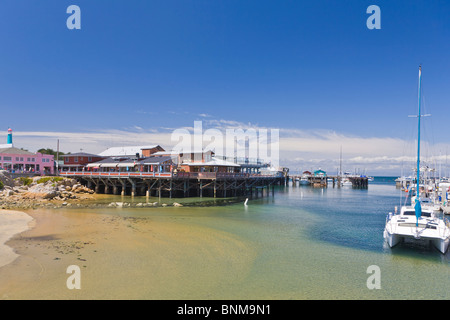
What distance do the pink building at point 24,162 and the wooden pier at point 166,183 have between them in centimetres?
1371

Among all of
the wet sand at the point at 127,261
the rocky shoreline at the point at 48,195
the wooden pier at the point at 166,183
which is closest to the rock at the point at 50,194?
the rocky shoreline at the point at 48,195

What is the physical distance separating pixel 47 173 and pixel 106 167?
17.2 m

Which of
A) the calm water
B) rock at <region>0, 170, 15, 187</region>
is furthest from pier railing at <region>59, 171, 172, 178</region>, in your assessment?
the calm water

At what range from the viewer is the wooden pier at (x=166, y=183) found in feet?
164

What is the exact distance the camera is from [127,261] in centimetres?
1638

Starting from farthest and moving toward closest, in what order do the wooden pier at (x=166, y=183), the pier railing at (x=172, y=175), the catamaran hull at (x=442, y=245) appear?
the wooden pier at (x=166, y=183) → the pier railing at (x=172, y=175) → the catamaran hull at (x=442, y=245)

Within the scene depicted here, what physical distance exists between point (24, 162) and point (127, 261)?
62562mm

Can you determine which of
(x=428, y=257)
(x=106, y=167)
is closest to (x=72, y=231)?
(x=428, y=257)

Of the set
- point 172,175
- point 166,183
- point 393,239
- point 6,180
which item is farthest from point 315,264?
point 6,180

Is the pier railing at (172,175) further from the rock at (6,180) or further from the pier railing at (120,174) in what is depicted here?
the rock at (6,180)

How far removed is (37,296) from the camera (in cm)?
1183

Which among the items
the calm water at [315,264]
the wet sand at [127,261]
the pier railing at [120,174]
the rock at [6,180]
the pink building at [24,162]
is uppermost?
the pink building at [24,162]
